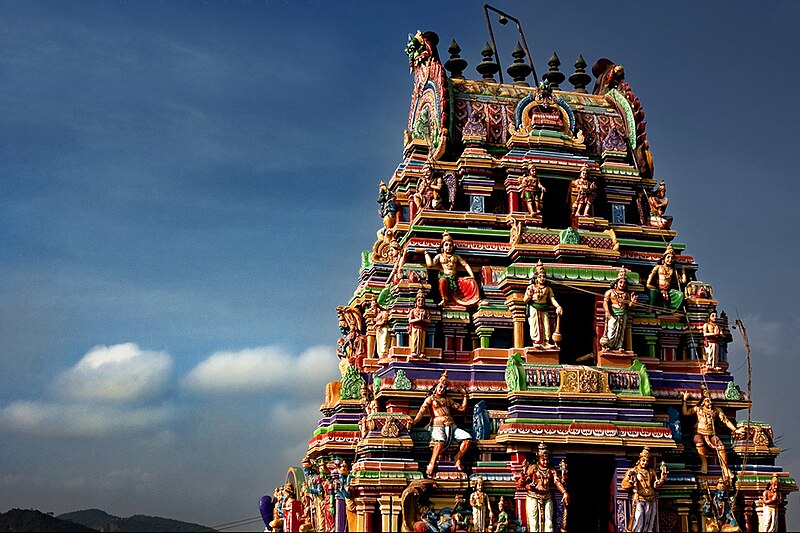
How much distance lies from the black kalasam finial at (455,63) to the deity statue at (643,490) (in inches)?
697

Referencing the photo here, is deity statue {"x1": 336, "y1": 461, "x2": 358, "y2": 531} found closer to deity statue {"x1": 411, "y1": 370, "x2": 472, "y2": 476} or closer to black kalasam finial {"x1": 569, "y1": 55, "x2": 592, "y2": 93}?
deity statue {"x1": 411, "y1": 370, "x2": 472, "y2": 476}

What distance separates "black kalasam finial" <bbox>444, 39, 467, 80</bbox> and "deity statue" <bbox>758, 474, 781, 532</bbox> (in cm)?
1890

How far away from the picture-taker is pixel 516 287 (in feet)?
113

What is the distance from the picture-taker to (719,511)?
3362 cm

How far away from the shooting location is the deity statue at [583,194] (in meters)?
37.4

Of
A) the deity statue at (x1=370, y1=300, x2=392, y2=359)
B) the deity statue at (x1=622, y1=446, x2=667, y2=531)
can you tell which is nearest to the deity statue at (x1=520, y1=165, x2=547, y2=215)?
the deity statue at (x1=370, y1=300, x2=392, y2=359)

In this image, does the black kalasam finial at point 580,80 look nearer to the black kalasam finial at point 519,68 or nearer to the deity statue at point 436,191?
the black kalasam finial at point 519,68

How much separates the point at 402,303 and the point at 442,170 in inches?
225

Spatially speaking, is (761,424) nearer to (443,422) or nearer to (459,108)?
(443,422)

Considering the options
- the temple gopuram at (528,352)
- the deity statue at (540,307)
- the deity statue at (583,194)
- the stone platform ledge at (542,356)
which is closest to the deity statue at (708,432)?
the temple gopuram at (528,352)

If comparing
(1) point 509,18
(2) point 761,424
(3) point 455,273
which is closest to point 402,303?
(3) point 455,273

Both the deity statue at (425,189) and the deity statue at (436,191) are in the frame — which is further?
the deity statue at (425,189)

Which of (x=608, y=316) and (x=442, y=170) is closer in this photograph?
(x=608, y=316)

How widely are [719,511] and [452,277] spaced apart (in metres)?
10.3
